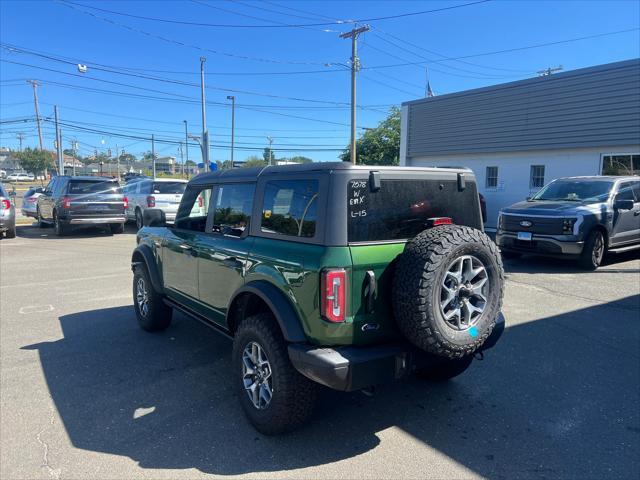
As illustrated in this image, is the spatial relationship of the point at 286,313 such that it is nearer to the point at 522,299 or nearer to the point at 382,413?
the point at 382,413

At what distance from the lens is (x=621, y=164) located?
14531 millimetres

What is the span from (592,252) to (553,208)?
1079 millimetres

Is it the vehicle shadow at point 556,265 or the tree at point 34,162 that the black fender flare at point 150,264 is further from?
the tree at point 34,162

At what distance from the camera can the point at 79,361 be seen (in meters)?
4.52

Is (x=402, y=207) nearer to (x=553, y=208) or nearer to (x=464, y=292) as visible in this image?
(x=464, y=292)

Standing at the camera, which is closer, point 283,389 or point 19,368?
point 283,389

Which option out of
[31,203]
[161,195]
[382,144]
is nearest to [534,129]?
[161,195]

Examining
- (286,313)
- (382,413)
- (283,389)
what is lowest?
(382,413)

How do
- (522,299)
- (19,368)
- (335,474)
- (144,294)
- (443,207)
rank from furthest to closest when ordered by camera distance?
(522,299)
(144,294)
(19,368)
(443,207)
(335,474)

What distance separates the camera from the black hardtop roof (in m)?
2.99

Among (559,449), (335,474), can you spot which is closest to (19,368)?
(335,474)

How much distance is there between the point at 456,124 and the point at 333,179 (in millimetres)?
17811

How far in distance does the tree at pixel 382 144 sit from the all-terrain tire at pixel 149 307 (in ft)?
114

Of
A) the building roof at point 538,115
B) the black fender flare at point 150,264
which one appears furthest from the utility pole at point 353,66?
the black fender flare at point 150,264
